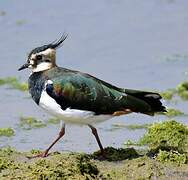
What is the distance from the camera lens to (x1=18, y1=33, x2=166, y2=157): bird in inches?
408

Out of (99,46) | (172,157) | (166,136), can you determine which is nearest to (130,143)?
(166,136)

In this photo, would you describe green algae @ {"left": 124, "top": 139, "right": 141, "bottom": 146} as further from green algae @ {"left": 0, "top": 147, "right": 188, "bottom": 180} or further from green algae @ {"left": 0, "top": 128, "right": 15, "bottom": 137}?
green algae @ {"left": 0, "top": 128, "right": 15, "bottom": 137}

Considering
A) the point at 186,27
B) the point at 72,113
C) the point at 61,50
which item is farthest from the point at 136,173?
the point at 186,27

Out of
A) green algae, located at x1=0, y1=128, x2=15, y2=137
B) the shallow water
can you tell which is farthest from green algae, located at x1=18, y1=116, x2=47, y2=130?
green algae, located at x1=0, y1=128, x2=15, y2=137

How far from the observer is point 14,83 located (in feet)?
48.1

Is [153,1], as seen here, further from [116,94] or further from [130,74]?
[116,94]

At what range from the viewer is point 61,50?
53.2ft

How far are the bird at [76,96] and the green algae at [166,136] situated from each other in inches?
40.2

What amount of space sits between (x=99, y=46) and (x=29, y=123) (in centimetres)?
372

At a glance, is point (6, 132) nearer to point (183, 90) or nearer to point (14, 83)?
point (14, 83)

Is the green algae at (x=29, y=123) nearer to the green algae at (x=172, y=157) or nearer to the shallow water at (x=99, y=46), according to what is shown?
the shallow water at (x=99, y=46)

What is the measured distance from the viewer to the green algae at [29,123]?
12875 millimetres

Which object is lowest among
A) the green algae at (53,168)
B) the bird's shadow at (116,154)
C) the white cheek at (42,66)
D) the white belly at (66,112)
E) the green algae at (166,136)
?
the green algae at (166,136)

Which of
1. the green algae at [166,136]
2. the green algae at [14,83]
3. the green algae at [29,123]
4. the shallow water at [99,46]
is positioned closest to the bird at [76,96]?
the green algae at [166,136]
